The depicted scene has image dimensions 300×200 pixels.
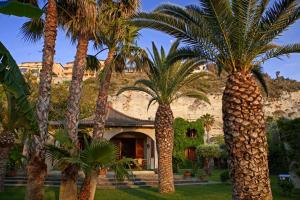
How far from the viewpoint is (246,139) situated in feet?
26.4

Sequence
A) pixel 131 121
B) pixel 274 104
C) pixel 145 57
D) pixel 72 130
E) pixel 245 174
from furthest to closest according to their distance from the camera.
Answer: pixel 274 104
pixel 131 121
pixel 145 57
pixel 72 130
pixel 245 174

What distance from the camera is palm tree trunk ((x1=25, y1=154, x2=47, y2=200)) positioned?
987 centimetres

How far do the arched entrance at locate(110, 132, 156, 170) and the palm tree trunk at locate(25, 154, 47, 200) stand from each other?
20.2 m

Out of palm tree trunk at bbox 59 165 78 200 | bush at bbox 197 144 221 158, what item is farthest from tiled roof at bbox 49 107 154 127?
palm tree trunk at bbox 59 165 78 200

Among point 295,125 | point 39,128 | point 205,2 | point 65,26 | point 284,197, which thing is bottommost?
point 284,197

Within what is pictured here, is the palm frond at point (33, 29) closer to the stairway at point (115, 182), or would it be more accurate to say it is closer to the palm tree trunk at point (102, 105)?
the palm tree trunk at point (102, 105)

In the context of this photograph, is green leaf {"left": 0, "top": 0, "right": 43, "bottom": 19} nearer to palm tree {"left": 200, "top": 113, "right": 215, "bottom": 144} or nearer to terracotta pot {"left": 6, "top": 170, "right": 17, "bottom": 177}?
terracotta pot {"left": 6, "top": 170, "right": 17, "bottom": 177}

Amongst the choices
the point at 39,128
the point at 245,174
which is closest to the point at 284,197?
the point at 245,174

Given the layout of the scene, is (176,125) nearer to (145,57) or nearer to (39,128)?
(145,57)

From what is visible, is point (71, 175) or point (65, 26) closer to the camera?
point (71, 175)

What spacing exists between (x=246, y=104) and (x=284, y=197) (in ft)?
31.2

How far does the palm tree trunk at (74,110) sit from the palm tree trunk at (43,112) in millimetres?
1019

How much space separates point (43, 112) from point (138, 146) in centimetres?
2230

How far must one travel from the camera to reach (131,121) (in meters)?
28.3
